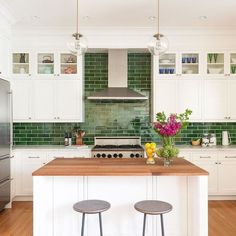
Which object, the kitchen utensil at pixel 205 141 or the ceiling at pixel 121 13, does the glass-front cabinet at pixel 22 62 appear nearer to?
the ceiling at pixel 121 13

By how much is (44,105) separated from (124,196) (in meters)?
2.62

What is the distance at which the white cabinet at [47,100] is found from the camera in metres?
4.91

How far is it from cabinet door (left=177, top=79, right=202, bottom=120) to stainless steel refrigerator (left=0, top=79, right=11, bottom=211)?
293 centimetres

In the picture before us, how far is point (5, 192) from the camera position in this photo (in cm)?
406

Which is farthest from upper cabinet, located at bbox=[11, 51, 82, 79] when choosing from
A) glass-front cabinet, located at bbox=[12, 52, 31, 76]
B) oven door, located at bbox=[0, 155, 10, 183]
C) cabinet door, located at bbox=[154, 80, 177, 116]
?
oven door, located at bbox=[0, 155, 10, 183]

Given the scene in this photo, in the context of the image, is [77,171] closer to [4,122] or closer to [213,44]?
[4,122]

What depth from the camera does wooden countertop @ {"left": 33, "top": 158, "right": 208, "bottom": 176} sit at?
102 inches

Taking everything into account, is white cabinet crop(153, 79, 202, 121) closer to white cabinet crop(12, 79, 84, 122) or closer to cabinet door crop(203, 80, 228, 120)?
cabinet door crop(203, 80, 228, 120)

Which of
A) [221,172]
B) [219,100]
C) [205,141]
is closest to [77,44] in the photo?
[219,100]

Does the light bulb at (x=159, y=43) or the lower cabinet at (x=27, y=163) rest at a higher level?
the light bulb at (x=159, y=43)

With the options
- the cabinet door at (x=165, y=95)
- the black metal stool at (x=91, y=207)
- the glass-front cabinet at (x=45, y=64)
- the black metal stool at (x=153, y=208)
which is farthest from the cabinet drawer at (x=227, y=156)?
the glass-front cabinet at (x=45, y=64)

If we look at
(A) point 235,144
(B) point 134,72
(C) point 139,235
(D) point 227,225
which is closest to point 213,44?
(B) point 134,72

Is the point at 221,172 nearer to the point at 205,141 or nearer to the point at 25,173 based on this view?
the point at 205,141

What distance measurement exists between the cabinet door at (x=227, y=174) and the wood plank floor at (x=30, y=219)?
8.6 inches
